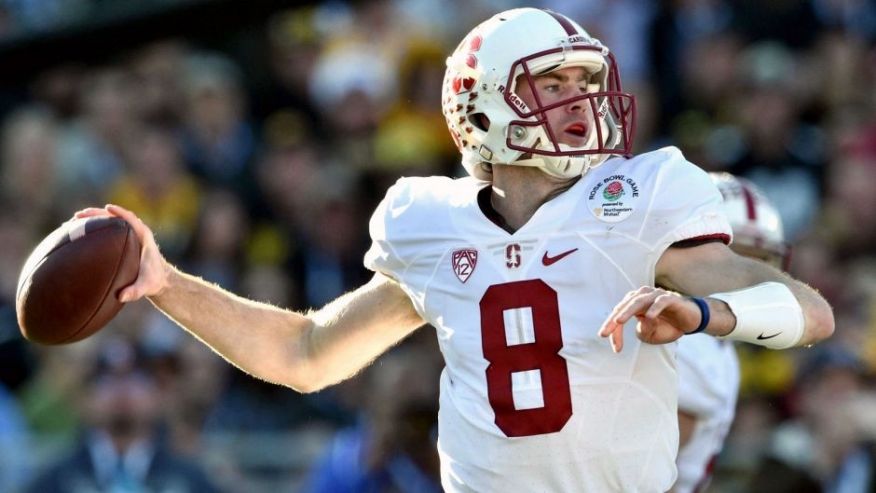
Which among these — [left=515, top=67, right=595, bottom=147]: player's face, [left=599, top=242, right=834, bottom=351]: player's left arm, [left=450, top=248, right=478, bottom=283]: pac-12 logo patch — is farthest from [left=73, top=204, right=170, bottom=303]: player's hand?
[left=599, top=242, right=834, bottom=351]: player's left arm

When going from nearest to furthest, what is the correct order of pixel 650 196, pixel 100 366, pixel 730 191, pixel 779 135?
pixel 650 196
pixel 730 191
pixel 100 366
pixel 779 135

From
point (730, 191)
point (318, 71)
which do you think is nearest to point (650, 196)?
point (730, 191)

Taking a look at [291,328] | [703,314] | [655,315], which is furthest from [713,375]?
[655,315]

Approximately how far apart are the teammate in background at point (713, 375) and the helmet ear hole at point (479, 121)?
0.99 meters

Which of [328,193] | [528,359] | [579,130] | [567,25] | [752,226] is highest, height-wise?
[567,25]

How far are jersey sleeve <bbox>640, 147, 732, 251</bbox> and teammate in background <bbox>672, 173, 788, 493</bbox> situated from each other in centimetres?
98

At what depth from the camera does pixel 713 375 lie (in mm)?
5000

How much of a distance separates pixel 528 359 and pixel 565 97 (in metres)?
0.67

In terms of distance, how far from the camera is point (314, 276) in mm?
8500

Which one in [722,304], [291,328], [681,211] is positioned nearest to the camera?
[722,304]

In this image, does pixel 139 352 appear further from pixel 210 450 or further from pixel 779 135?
pixel 779 135

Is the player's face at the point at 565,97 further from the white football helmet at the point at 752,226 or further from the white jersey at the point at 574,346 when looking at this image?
the white football helmet at the point at 752,226

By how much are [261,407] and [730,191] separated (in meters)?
3.34

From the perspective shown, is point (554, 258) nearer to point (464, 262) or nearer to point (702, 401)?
point (464, 262)
